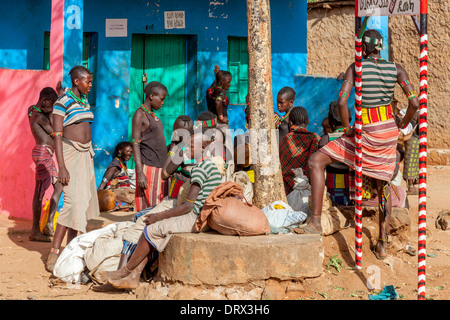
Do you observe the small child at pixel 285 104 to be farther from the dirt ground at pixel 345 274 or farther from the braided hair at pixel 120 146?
the braided hair at pixel 120 146

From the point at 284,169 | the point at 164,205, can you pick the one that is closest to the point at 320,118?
the point at 284,169

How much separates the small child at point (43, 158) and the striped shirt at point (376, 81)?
12.8 ft

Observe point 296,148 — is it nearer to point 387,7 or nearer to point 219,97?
point 387,7

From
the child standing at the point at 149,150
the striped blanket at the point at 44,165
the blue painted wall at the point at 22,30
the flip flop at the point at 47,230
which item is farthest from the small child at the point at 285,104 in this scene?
the blue painted wall at the point at 22,30

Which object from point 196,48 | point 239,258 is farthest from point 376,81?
point 196,48

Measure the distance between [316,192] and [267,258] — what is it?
941mm

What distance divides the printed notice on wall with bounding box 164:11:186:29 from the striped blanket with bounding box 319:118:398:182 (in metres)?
5.23

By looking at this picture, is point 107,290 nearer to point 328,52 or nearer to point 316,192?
point 316,192

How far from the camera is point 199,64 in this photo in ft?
34.6

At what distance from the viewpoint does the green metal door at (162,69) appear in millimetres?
10562

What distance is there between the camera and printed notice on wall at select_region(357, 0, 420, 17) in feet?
16.8

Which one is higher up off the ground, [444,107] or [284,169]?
[444,107]

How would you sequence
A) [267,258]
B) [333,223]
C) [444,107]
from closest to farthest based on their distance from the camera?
[267,258] → [333,223] → [444,107]

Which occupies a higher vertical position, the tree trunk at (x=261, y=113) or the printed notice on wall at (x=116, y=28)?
the printed notice on wall at (x=116, y=28)
